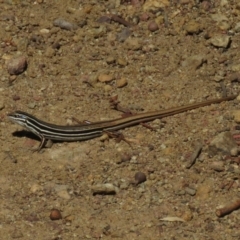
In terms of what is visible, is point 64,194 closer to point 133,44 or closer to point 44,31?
point 133,44

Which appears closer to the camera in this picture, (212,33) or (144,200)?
(144,200)

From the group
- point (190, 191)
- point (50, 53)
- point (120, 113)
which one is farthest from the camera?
point (50, 53)

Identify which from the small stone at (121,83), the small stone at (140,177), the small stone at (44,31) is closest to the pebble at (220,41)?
the small stone at (121,83)

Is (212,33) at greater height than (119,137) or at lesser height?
greater

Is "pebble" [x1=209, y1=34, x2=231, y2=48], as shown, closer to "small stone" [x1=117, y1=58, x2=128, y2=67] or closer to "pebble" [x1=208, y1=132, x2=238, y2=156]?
"small stone" [x1=117, y1=58, x2=128, y2=67]

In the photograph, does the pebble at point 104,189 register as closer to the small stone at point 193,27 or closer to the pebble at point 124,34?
the pebble at point 124,34

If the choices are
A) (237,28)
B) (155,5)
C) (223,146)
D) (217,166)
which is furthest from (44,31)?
(217,166)

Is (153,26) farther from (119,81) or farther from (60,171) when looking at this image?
(60,171)

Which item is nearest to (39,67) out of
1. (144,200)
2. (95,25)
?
(95,25)
